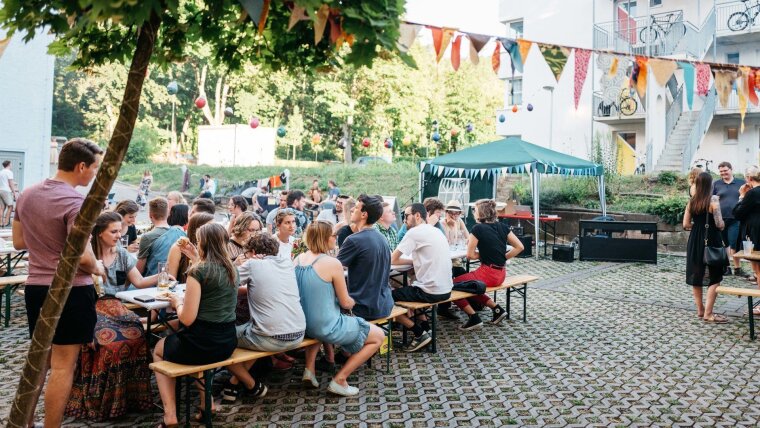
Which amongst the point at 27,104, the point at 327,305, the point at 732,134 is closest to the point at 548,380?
the point at 327,305

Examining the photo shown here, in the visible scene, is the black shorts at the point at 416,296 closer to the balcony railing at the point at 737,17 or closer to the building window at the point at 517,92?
the balcony railing at the point at 737,17

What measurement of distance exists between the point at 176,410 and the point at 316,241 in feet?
5.17

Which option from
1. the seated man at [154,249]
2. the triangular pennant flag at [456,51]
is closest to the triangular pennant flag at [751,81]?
the triangular pennant flag at [456,51]

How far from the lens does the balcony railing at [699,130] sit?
66.0 feet

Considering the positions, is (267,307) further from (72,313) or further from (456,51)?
(456,51)

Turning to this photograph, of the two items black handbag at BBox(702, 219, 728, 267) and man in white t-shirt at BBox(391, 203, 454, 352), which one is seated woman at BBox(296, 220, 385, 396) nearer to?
man in white t-shirt at BBox(391, 203, 454, 352)

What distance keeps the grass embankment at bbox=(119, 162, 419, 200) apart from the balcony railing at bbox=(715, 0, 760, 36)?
12219 millimetres

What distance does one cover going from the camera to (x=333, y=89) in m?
35.2

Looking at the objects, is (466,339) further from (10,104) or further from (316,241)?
(10,104)

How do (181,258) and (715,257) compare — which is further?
(715,257)

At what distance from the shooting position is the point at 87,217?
7.86 ft

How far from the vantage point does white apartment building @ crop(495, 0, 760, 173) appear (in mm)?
21156

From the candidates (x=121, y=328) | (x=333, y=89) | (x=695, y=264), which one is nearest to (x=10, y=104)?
(x=121, y=328)

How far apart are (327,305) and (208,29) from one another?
2.53 meters
